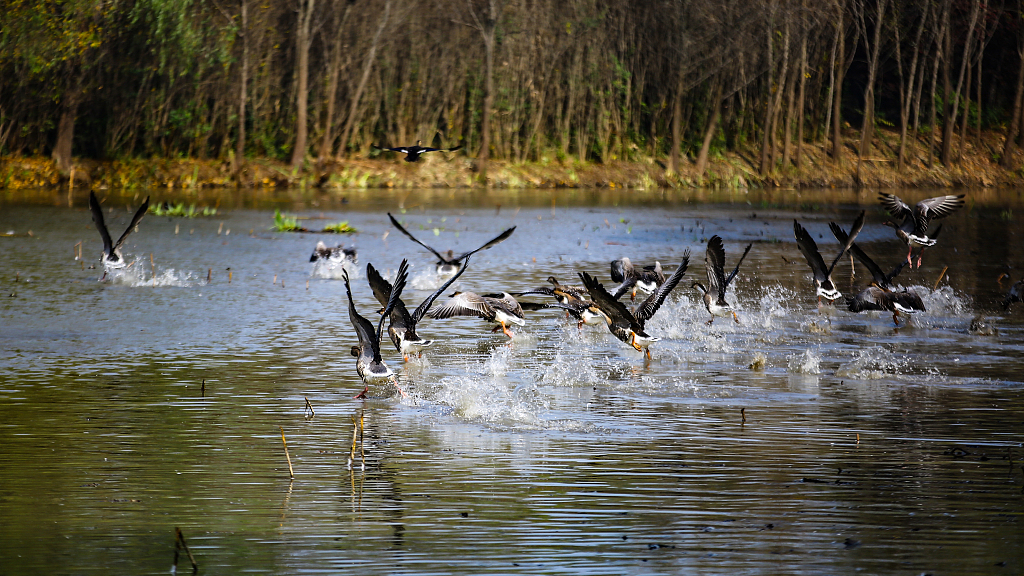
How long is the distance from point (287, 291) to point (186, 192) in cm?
2541

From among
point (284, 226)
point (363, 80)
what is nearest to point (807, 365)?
point (284, 226)

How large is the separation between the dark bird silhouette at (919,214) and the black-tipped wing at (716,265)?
385 centimetres

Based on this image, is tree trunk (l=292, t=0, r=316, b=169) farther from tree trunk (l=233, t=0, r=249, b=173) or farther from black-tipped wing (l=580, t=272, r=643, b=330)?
black-tipped wing (l=580, t=272, r=643, b=330)

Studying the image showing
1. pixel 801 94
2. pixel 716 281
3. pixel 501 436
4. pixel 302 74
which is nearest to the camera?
pixel 501 436

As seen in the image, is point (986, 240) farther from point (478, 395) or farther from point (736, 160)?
point (736, 160)

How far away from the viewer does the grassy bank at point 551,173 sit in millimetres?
43688

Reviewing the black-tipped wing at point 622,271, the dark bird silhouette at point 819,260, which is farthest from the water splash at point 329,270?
the dark bird silhouette at point 819,260

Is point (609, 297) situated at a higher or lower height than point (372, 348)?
higher

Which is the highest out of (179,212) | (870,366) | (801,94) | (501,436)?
(801,94)

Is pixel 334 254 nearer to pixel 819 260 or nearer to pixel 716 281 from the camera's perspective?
pixel 716 281

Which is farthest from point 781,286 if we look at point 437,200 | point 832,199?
point 832,199

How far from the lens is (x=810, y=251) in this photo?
14078mm

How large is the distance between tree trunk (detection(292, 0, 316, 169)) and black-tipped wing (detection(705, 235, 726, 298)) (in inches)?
1333

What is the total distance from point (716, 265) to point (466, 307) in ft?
10.5
